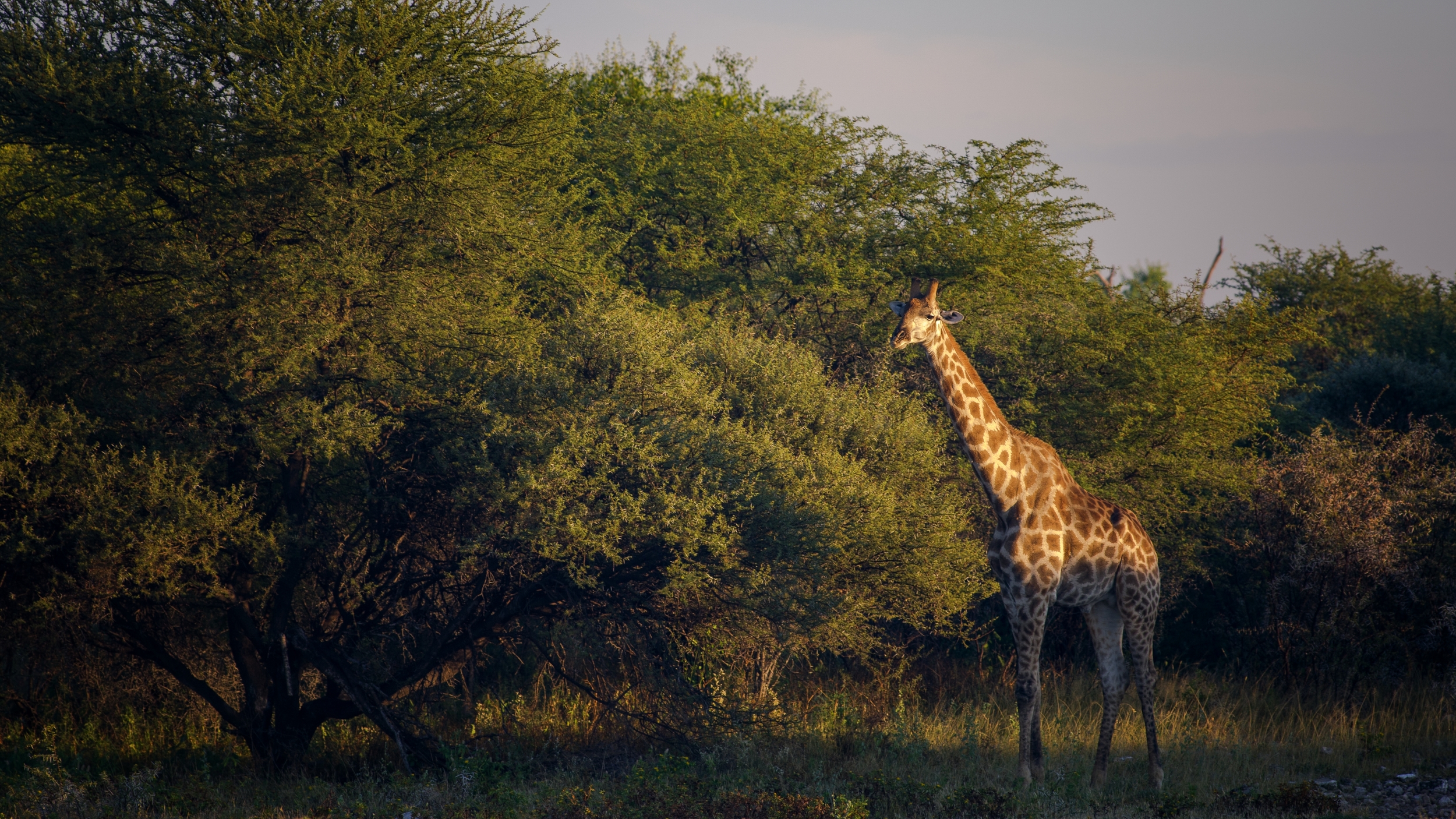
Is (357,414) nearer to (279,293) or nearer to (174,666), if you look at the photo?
(279,293)

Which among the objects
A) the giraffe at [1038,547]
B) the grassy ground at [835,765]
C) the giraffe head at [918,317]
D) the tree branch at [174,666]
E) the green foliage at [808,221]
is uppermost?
the green foliage at [808,221]

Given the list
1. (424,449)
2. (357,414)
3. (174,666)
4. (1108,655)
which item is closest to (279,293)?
(357,414)

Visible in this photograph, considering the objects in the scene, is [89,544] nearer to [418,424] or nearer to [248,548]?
[248,548]

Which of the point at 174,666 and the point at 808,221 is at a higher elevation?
the point at 808,221

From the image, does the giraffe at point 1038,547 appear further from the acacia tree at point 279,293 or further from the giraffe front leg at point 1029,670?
the acacia tree at point 279,293

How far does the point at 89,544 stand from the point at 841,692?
8933 mm

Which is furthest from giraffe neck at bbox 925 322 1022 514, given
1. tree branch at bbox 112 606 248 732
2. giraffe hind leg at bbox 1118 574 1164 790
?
tree branch at bbox 112 606 248 732

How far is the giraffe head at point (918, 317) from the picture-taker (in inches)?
427

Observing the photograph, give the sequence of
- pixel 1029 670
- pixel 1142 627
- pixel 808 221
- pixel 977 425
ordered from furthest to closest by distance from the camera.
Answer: pixel 808 221 → pixel 1142 627 → pixel 977 425 → pixel 1029 670

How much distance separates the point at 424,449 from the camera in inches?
492

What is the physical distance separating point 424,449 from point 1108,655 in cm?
808

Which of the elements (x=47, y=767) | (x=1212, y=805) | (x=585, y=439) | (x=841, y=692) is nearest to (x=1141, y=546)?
(x=1212, y=805)

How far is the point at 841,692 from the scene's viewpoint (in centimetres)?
1414

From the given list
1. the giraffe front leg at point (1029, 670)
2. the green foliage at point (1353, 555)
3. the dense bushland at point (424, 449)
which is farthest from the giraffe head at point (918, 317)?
the green foliage at point (1353, 555)
